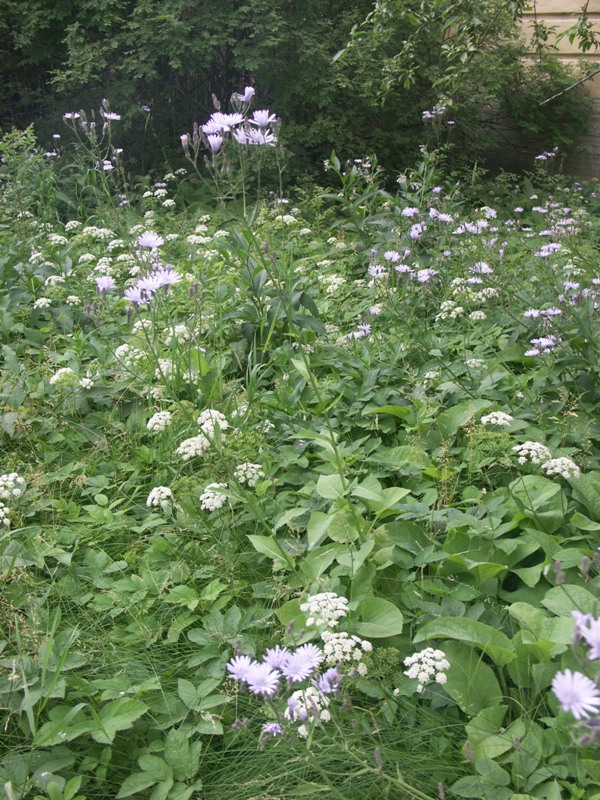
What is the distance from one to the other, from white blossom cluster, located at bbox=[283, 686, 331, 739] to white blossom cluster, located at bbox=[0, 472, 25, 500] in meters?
1.15

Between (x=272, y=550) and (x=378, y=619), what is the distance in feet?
1.22

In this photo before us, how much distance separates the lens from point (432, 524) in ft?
6.83

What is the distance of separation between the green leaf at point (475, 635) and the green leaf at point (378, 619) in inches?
3.0

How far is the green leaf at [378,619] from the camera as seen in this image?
177cm

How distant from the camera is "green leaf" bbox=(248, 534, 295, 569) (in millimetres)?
1995

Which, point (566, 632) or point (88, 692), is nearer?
point (566, 632)

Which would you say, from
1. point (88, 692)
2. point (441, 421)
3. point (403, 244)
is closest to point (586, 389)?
point (441, 421)

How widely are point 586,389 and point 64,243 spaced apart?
289cm

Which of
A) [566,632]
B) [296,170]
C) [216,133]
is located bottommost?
[296,170]

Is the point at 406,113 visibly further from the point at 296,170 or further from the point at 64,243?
the point at 64,243

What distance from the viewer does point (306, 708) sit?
1.32 m

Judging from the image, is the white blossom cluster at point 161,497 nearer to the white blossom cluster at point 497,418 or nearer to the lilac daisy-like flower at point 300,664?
the white blossom cluster at point 497,418

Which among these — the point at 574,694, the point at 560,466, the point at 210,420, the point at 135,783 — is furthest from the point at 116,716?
the point at 560,466

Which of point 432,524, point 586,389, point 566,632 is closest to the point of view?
point 566,632
